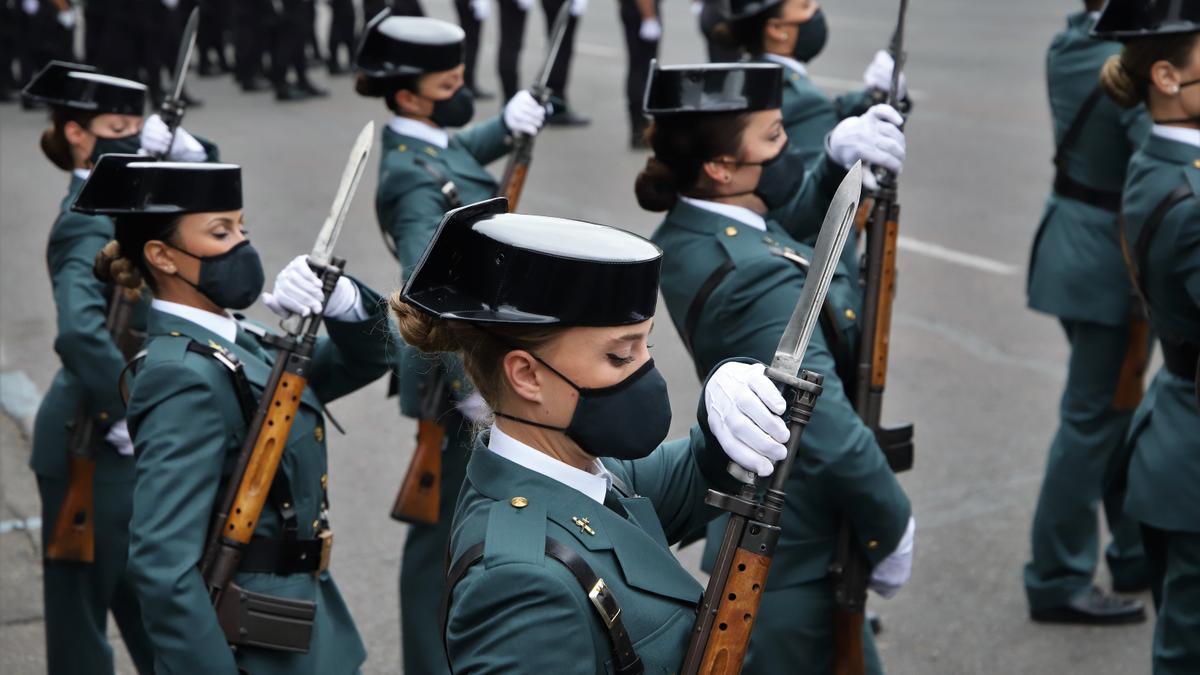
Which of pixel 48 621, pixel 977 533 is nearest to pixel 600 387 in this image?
pixel 48 621

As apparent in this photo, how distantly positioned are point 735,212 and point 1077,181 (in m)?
2.10

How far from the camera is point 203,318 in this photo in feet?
11.7

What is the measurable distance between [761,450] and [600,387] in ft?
0.92

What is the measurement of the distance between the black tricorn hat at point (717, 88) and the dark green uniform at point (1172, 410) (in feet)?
3.63

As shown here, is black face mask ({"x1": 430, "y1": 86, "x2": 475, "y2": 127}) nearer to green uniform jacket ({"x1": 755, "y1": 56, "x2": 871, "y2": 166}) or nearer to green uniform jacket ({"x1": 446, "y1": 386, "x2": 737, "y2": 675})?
green uniform jacket ({"x1": 755, "y1": 56, "x2": 871, "y2": 166})

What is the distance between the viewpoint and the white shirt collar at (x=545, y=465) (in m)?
2.43

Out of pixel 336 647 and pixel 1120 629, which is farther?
pixel 1120 629

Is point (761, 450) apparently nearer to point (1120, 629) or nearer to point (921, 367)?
point (1120, 629)

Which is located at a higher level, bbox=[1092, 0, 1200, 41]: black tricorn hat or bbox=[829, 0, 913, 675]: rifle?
bbox=[1092, 0, 1200, 41]: black tricorn hat

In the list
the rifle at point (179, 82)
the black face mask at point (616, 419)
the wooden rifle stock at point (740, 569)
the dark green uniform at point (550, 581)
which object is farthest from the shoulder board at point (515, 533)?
the rifle at point (179, 82)

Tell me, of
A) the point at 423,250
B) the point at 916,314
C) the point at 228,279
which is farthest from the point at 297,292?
the point at 916,314

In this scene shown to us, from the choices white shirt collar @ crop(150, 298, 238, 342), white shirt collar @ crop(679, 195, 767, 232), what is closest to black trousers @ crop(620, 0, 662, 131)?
white shirt collar @ crop(679, 195, 767, 232)

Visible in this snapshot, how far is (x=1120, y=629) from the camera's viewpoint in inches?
200

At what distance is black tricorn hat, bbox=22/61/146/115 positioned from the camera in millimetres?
5070
